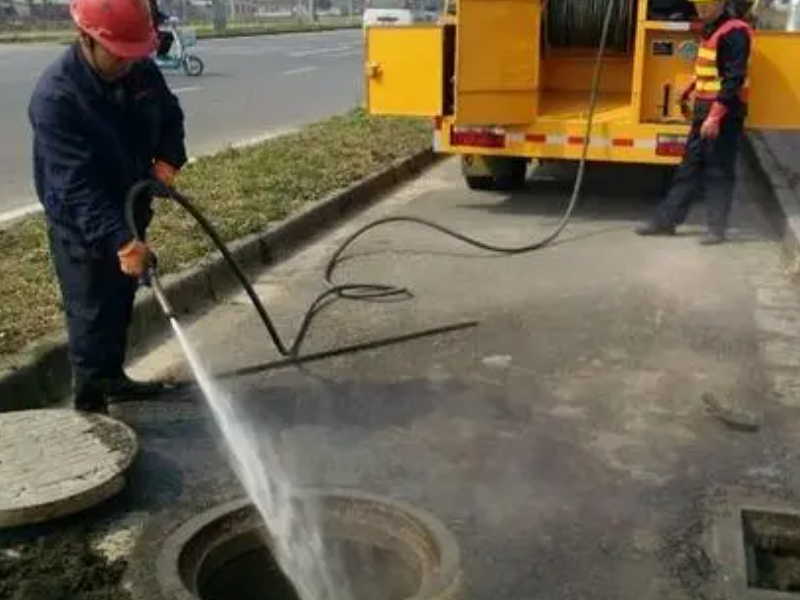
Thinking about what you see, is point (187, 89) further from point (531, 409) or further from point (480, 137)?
point (531, 409)

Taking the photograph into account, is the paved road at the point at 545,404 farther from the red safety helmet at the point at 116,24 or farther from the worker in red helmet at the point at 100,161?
the red safety helmet at the point at 116,24

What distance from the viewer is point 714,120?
7.05 metres

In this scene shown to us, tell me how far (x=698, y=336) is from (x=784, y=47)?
3000 millimetres

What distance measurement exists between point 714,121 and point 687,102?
2.07 feet

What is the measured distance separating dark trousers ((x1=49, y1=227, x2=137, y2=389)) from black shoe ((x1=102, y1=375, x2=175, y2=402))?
0.04m

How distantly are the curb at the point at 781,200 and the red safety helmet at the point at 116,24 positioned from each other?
448cm

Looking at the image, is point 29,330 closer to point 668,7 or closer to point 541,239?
point 541,239

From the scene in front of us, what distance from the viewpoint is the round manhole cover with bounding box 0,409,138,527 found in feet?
10.9

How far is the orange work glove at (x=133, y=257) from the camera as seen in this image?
3635 millimetres

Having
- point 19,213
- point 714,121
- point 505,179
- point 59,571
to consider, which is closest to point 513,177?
point 505,179

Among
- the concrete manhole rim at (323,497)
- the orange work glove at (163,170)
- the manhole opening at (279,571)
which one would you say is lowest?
the manhole opening at (279,571)

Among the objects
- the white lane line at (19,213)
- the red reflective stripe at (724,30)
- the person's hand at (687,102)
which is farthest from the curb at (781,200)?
the white lane line at (19,213)

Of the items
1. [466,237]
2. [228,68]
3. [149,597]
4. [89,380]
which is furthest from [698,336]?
[228,68]

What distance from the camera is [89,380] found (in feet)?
13.9
